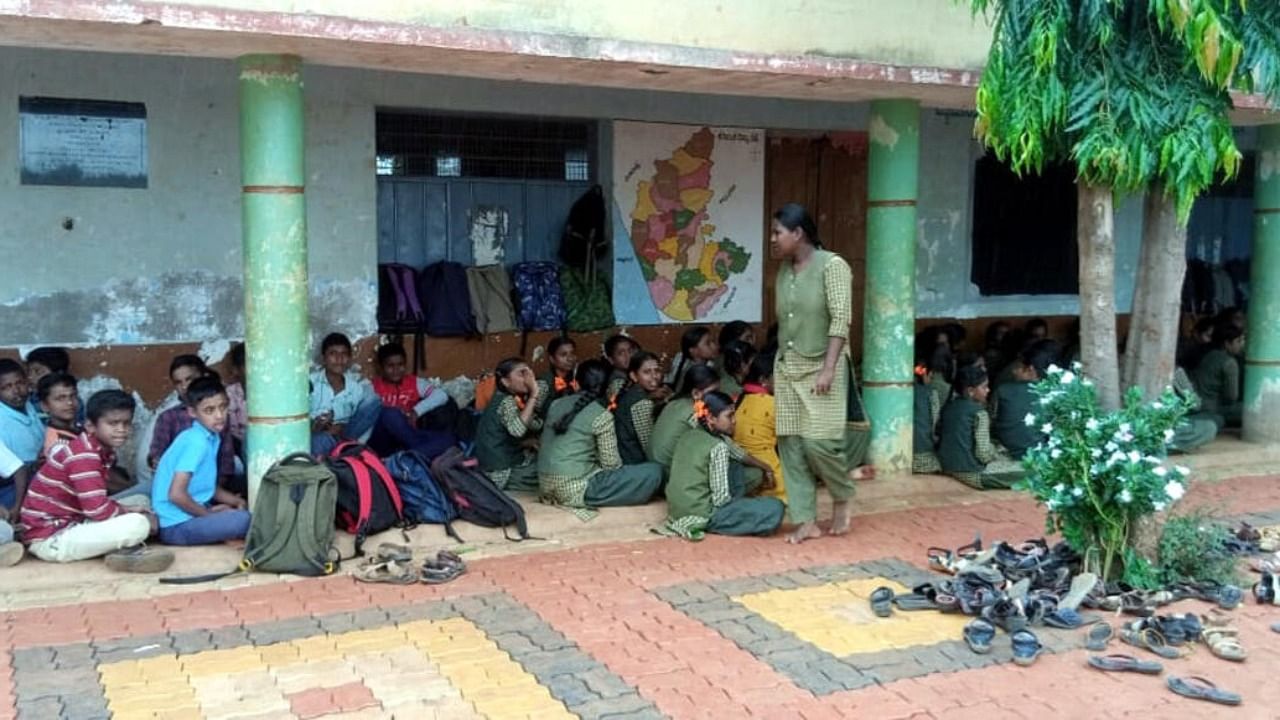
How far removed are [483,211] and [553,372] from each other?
1.52 meters

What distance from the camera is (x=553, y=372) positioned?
8.27 m

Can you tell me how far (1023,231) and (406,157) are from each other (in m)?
5.90

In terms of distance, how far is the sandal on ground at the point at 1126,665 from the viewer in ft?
15.4

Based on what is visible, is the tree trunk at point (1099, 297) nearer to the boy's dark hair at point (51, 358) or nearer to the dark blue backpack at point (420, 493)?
the dark blue backpack at point (420, 493)

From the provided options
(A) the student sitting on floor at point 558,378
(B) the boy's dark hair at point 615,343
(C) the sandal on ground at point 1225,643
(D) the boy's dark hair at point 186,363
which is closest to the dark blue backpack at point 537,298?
(B) the boy's dark hair at point 615,343

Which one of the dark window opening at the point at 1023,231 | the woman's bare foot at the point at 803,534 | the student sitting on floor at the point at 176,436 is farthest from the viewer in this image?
the dark window opening at the point at 1023,231

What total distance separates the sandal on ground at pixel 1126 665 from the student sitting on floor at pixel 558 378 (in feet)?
12.1

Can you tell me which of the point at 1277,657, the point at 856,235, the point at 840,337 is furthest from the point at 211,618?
the point at 856,235

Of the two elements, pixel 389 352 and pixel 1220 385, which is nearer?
pixel 389 352

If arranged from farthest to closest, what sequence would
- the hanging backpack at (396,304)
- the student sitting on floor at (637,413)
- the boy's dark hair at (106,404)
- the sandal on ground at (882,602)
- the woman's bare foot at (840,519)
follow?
the hanging backpack at (396,304) → the student sitting on floor at (637,413) → the woman's bare foot at (840,519) → the boy's dark hair at (106,404) → the sandal on ground at (882,602)

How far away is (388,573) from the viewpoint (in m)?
5.87

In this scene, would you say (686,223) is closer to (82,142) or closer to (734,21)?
(734,21)

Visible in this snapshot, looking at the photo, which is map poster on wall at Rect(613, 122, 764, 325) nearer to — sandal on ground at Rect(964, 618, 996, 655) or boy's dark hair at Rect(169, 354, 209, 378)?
boy's dark hair at Rect(169, 354, 209, 378)

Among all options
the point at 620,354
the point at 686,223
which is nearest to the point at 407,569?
the point at 620,354
